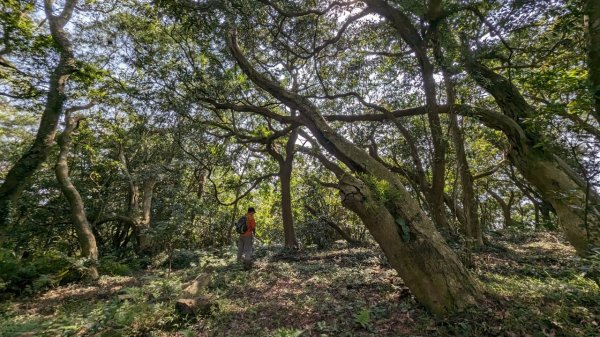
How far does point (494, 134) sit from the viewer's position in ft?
31.7

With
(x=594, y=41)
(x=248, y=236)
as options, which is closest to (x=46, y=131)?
(x=248, y=236)

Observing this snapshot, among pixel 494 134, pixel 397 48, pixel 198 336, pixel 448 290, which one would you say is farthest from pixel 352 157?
pixel 494 134

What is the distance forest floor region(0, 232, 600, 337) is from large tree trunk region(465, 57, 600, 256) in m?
1.02

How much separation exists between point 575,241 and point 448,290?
14.0 feet

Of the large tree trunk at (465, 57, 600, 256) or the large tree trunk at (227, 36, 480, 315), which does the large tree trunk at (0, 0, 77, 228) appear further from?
the large tree trunk at (465, 57, 600, 256)

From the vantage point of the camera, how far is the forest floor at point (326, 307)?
153 inches

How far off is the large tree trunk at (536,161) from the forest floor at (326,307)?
102 centimetres

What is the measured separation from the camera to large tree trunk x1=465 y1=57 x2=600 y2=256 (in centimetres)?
618

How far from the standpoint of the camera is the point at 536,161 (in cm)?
664

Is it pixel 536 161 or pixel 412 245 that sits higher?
pixel 536 161

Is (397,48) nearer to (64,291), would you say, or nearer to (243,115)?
(243,115)

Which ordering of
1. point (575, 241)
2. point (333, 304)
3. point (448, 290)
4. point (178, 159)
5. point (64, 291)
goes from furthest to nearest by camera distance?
1. point (178, 159)
2. point (64, 291)
3. point (575, 241)
4. point (333, 304)
5. point (448, 290)

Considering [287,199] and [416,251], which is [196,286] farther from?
[287,199]

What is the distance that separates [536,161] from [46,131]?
11.5m
